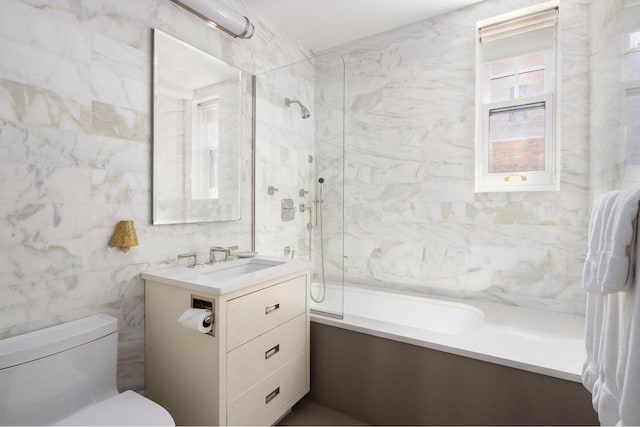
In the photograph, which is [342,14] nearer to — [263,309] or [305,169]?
[305,169]

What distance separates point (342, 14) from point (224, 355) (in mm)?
2529

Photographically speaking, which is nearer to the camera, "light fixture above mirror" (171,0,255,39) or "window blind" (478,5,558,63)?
"light fixture above mirror" (171,0,255,39)

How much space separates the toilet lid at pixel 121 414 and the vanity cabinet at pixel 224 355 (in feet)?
0.75

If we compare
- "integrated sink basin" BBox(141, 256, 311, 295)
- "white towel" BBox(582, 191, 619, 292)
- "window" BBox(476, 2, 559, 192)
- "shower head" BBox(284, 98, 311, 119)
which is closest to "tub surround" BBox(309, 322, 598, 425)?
"integrated sink basin" BBox(141, 256, 311, 295)

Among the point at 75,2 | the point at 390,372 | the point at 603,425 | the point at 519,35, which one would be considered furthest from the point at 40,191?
the point at 519,35

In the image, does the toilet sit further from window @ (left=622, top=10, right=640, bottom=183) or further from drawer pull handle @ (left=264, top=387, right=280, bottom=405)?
window @ (left=622, top=10, right=640, bottom=183)

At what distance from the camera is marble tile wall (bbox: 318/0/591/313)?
208 cm

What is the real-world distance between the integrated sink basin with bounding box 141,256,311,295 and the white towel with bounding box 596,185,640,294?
51.0 inches

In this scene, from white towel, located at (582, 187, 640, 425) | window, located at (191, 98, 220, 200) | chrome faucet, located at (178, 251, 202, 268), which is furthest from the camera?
window, located at (191, 98, 220, 200)

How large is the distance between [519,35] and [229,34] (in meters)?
2.09

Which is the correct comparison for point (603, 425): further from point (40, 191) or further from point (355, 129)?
point (355, 129)

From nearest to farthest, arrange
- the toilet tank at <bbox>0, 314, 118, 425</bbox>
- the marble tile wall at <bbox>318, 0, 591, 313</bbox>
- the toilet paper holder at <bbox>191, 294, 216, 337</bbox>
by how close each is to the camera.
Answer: the toilet tank at <bbox>0, 314, 118, 425</bbox>
the toilet paper holder at <bbox>191, 294, 216, 337</bbox>
the marble tile wall at <bbox>318, 0, 591, 313</bbox>

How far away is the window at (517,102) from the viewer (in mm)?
2178

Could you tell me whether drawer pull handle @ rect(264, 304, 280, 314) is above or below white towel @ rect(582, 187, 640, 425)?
below
